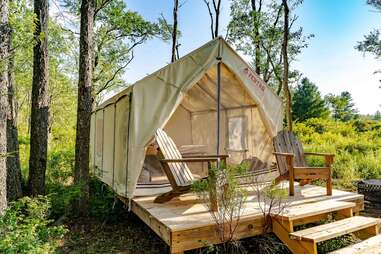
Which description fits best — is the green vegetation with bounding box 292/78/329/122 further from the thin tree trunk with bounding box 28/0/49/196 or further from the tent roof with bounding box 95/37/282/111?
the thin tree trunk with bounding box 28/0/49/196

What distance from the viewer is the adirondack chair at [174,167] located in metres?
3.32

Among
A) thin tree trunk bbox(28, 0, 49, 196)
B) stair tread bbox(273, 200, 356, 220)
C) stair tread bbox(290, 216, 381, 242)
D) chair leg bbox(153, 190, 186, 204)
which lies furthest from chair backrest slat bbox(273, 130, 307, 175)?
thin tree trunk bbox(28, 0, 49, 196)

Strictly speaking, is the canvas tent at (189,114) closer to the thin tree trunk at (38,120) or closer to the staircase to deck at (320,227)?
the thin tree trunk at (38,120)

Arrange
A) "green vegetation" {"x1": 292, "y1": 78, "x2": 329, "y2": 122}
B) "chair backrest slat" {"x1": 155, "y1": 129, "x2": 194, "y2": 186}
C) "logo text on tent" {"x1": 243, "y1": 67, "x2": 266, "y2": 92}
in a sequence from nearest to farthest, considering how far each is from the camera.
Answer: "chair backrest slat" {"x1": 155, "y1": 129, "x2": 194, "y2": 186}
"logo text on tent" {"x1": 243, "y1": 67, "x2": 266, "y2": 92}
"green vegetation" {"x1": 292, "y1": 78, "x2": 329, "y2": 122}

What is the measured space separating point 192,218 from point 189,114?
15.4 ft

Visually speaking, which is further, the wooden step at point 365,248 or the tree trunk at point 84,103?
the tree trunk at point 84,103

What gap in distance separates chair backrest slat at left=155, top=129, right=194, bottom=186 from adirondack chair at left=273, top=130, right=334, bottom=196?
A: 4.57ft

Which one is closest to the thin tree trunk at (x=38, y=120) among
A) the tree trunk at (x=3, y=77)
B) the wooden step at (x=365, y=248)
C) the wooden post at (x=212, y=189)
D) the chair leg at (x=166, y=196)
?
the tree trunk at (x=3, y=77)

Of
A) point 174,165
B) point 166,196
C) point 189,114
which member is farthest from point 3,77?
point 189,114

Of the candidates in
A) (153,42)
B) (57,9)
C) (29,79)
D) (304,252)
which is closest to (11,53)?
(57,9)

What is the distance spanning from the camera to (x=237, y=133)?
20.2 feet

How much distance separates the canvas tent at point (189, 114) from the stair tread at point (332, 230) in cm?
207

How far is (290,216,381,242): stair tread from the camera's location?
104 inches

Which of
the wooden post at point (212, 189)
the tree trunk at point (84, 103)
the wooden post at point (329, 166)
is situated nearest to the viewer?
the wooden post at point (212, 189)
